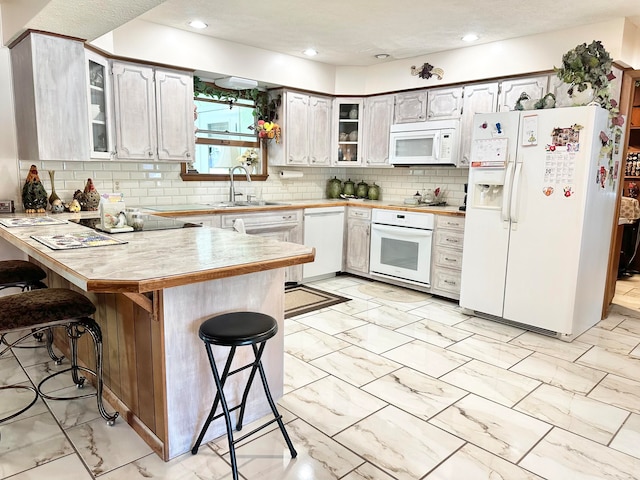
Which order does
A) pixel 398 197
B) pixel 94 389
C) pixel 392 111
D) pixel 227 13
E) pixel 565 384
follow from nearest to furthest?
pixel 94 389 < pixel 565 384 < pixel 227 13 < pixel 392 111 < pixel 398 197

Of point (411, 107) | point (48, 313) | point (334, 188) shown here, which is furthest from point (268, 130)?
point (48, 313)

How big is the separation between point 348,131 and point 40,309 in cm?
428

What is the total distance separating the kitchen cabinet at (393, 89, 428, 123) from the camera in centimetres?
496

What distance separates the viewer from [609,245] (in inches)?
160

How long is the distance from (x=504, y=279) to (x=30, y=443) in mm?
3470

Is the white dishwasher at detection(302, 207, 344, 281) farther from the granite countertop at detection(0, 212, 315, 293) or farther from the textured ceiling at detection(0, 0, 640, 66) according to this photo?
the granite countertop at detection(0, 212, 315, 293)

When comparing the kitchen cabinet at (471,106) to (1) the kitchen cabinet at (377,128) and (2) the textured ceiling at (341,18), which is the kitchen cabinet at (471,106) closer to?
(2) the textured ceiling at (341,18)

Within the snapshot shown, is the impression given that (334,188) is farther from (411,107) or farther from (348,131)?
(411,107)

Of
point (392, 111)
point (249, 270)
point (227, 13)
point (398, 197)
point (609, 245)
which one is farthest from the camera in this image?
point (398, 197)

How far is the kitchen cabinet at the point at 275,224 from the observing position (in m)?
4.45

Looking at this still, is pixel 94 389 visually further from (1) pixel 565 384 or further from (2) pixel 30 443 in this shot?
(1) pixel 565 384

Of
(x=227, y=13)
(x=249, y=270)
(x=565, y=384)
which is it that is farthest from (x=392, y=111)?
(x=249, y=270)

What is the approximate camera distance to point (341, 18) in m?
3.79

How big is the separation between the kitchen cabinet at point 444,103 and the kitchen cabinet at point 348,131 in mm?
946
